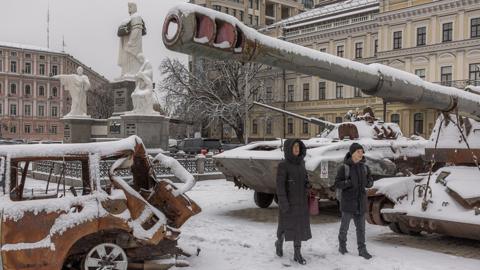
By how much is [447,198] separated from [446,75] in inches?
1418

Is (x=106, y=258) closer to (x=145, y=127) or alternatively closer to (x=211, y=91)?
(x=145, y=127)

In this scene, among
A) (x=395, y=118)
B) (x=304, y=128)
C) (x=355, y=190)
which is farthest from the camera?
(x=304, y=128)

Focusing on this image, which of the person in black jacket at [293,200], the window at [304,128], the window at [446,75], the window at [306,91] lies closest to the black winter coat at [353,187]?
the person in black jacket at [293,200]

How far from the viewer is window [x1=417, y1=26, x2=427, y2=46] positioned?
42.5 m

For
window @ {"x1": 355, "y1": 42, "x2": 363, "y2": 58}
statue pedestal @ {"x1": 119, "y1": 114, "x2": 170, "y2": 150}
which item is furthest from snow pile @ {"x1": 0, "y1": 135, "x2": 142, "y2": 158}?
window @ {"x1": 355, "y1": 42, "x2": 363, "y2": 58}

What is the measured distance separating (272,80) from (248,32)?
49.6 metres

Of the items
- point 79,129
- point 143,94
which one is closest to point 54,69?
point 79,129

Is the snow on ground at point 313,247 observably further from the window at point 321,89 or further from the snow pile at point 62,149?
the window at point 321,89

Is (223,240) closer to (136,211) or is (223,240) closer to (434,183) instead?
(136,211)

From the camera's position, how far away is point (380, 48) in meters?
45.4

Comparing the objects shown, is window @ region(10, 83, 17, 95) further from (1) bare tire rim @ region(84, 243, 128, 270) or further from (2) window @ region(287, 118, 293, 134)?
(1) bare tire rim @ region(84, 243, 128, 270)

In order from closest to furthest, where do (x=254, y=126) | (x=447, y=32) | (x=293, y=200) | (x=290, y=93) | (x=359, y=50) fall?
1. (x=293, y=200)
2. (x=447, y=32)
3. (x=359, y=50)
4. (x=290, y=93)
5. (x=254, y=126)

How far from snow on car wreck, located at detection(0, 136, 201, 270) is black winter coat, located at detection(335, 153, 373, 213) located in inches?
82.0

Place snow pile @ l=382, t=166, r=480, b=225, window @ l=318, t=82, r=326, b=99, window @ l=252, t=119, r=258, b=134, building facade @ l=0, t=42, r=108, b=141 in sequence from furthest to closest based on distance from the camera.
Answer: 1. building facade @ l=0, t=42, r=108, b=141
2. window @ l=252, t=119, r=258, b=134
3. window @ l=318, t=82, r=326, b=99
4. snow pile @ l=382, t=166, r=480, b=225
